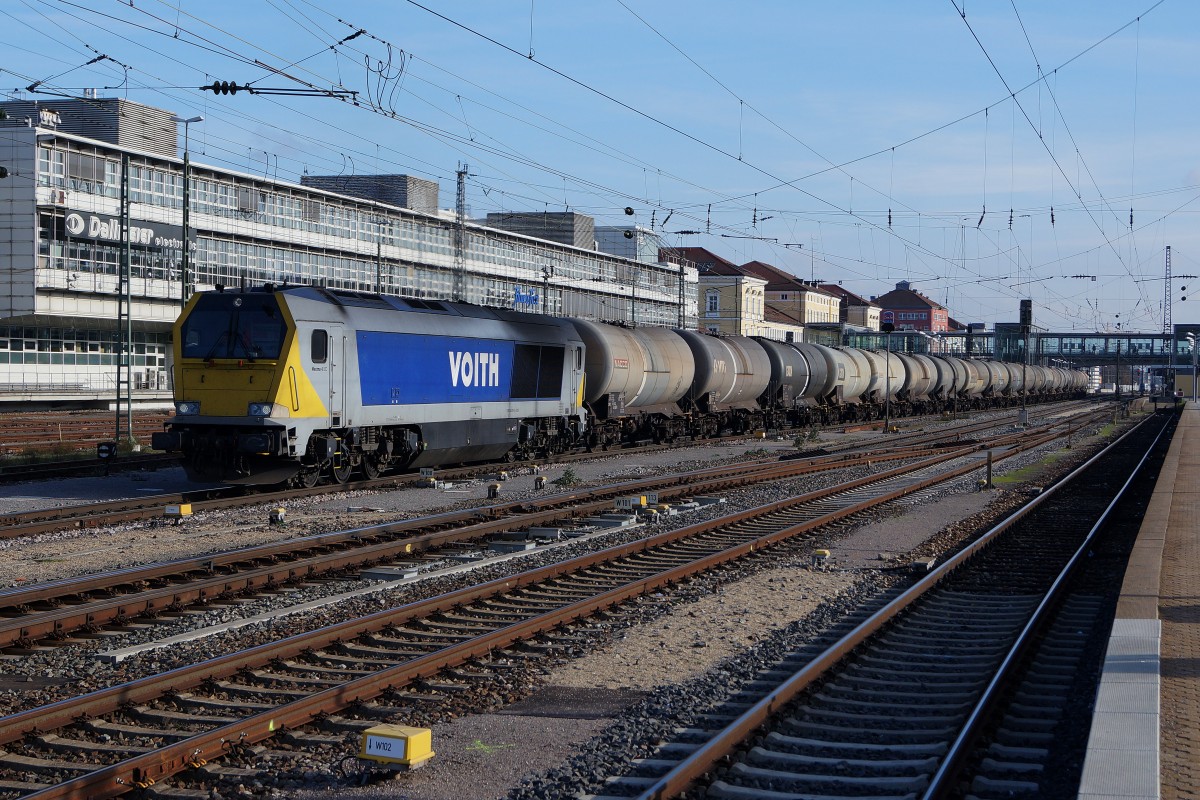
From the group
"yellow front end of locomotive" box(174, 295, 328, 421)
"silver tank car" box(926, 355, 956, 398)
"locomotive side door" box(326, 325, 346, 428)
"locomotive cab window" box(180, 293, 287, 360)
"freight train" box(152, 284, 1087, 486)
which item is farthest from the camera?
"silver tank car" box(926, 355, 956, 398)

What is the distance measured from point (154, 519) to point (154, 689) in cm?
1023

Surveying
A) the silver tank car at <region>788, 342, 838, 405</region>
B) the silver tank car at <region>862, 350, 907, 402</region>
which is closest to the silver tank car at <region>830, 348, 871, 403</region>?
the silver tank car at <region>788, 342, 838, 405</region>

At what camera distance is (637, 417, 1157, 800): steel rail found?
6.16 m

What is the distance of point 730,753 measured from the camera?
6801 mm

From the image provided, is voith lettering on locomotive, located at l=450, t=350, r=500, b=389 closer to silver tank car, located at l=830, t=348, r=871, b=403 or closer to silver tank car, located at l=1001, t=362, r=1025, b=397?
silver tank car, located at l=830, t=348, r=871, b=403

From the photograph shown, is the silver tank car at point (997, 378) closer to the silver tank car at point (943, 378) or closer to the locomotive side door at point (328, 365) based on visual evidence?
the silver tank car at point (943, 378)

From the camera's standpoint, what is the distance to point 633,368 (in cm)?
3244

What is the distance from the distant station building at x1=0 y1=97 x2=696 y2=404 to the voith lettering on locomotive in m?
21.3

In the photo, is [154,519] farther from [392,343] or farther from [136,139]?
[136,139]

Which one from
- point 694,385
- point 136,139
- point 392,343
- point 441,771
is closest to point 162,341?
point 136,139

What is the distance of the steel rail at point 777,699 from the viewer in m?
6.16

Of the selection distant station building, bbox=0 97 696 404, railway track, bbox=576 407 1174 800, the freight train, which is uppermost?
distant station building, bbox=0 97 696 404

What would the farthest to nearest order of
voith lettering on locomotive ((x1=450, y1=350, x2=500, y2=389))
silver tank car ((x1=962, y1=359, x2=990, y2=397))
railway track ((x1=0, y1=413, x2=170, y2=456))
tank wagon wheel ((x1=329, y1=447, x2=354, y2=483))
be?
silver tank car ((x1=962, y1=359, x2=990, y2=397))
railway track ((x1=0, y1=413, x2=170, y2=456))
voith lettering on locomotive ((x1=450, y1=350, x2=500, y2=389))
tank wagon wheel ((x1=329, y1=447, x2=354, y2=483))

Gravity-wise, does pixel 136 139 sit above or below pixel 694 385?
above
